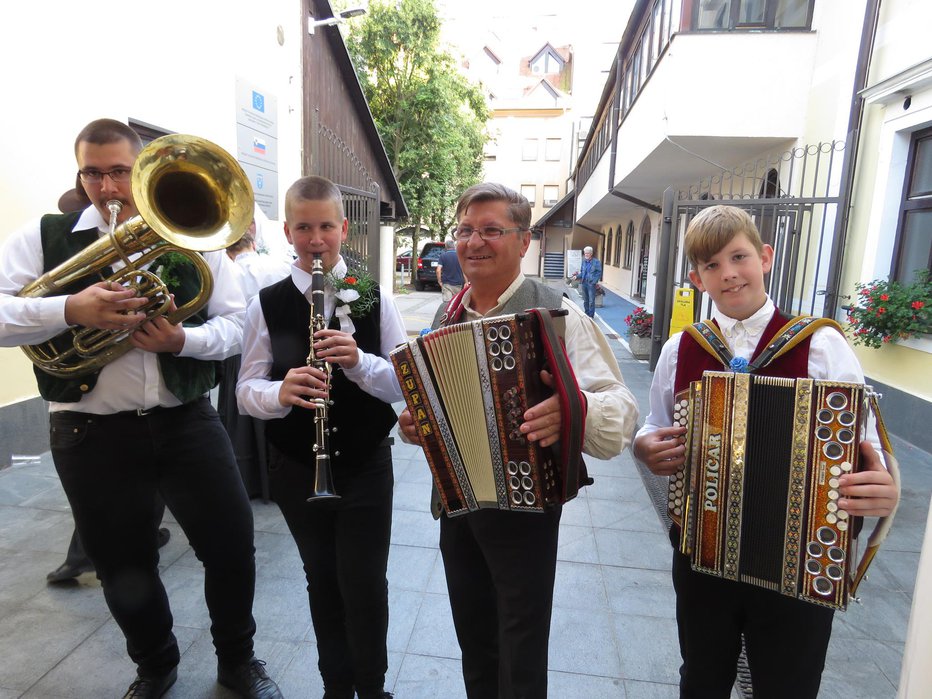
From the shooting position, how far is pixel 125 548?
2084 mm

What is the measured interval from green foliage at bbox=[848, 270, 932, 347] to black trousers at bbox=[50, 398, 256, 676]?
19.5 feet

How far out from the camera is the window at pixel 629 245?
2098cm

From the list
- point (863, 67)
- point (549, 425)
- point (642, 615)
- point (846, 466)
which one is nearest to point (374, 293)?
point (549, 425)

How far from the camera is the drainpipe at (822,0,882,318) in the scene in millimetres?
6090

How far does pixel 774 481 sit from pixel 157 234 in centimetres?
196

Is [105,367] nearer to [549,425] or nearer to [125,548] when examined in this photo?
[125,548]

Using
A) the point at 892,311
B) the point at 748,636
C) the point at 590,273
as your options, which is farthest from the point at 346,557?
the point at 590,273

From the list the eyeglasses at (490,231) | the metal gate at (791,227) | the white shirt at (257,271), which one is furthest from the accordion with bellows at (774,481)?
the metal gate at (791,227)

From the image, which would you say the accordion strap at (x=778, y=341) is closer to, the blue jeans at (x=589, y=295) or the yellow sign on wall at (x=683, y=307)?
the yellow sign on wall at (x=683, y=307)

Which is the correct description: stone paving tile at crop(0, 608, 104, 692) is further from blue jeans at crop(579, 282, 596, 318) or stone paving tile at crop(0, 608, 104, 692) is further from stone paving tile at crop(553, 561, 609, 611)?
blue jeans at crop(579, 282, 596, 318)

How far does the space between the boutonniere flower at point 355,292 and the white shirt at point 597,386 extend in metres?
0.41

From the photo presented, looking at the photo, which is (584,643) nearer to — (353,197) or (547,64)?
(353,197)

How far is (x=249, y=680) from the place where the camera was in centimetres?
226

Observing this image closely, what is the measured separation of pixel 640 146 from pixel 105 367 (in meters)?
9.61
